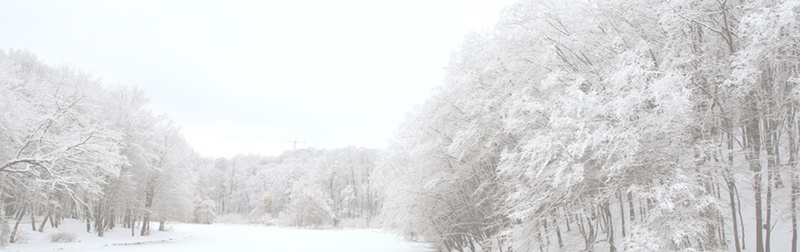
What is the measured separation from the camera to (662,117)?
24.1 feet

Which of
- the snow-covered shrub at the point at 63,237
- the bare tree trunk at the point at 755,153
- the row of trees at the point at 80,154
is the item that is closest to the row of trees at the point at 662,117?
the bare tree trunk at the point at 755,153

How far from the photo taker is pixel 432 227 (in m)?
16.5

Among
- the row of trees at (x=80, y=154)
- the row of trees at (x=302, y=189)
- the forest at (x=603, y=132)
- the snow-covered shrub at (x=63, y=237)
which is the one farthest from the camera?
the row of trees at (x=302, y=189)

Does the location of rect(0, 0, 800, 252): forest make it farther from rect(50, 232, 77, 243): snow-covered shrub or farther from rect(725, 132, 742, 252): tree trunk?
rect(50, 232, 77, 243): snow-covered shrub

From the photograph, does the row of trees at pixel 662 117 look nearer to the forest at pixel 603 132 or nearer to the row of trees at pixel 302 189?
the forest at pixel 603 132

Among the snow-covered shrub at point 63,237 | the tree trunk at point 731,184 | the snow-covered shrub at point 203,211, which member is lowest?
the snow-covered shrub at point 203,211

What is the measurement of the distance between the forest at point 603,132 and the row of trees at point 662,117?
0.04 metres

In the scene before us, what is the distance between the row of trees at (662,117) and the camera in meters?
6.78

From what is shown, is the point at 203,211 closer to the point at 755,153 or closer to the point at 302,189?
the point at 302,189

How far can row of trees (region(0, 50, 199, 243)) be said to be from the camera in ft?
47.9

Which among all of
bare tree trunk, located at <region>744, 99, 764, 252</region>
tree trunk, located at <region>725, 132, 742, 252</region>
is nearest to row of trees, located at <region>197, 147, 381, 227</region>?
tree trunk, located at <region>725, 132, 742, 252</region>

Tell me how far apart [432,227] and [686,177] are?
1065 centimetres

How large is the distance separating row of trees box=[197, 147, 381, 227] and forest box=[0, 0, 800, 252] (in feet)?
87.2

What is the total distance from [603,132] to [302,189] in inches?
1846
